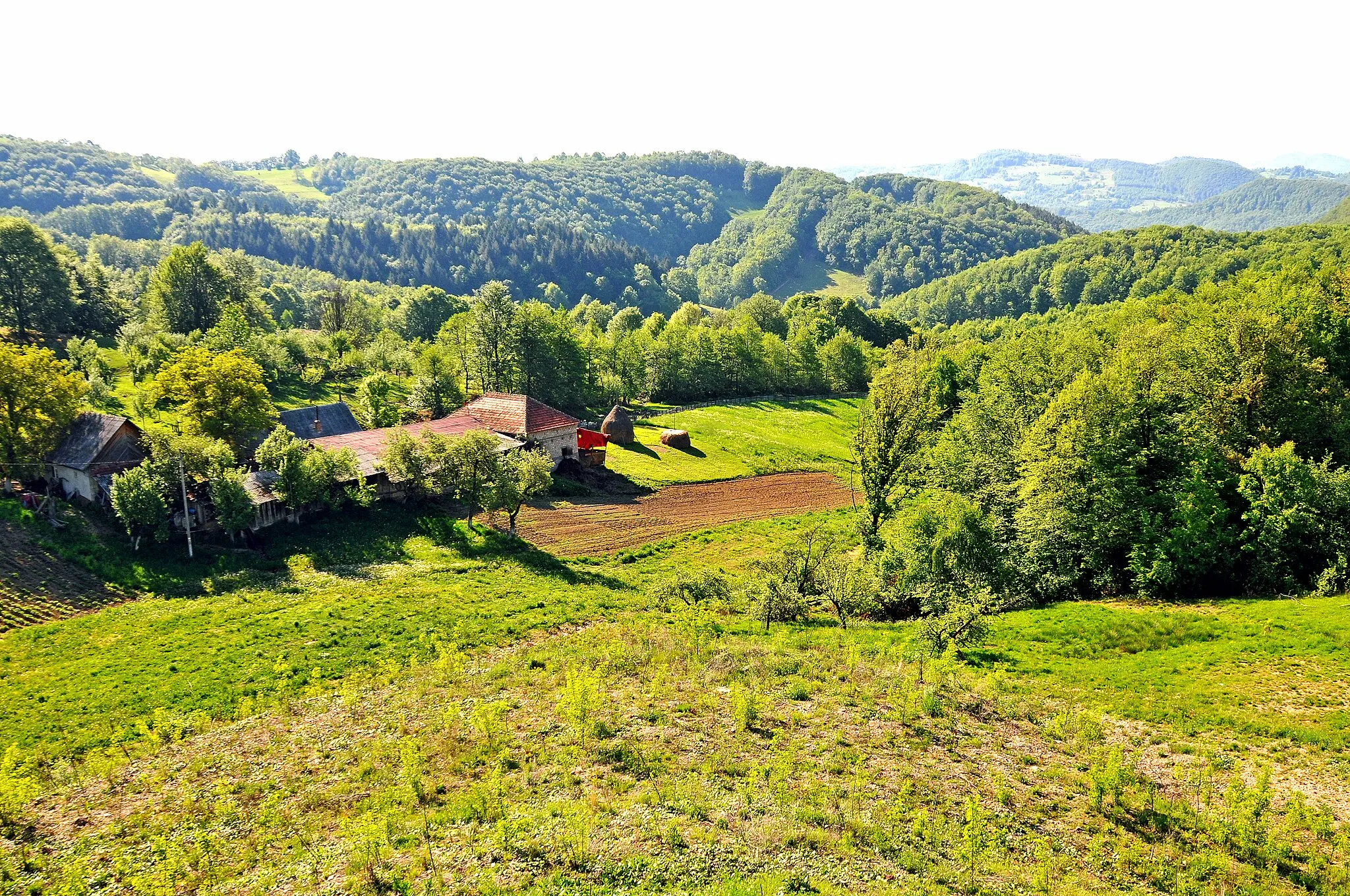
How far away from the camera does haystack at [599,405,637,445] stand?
2970 inches

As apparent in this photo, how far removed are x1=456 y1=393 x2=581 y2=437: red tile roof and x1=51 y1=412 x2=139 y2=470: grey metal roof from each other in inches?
1074

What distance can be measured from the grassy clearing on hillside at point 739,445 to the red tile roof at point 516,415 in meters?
7.54

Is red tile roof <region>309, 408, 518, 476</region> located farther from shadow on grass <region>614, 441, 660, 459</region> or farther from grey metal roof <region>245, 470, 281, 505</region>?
shadow on grass <region>614, 441, 660, 459</region>

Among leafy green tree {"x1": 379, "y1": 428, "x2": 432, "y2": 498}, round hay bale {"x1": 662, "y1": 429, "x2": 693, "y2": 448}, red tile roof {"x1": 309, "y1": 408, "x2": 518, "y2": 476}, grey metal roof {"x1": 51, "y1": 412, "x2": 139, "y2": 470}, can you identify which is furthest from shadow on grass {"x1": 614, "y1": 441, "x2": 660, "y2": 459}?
grey metal roof {"x1": 51, "y1": 412, "x2": 139, "y2": 470}

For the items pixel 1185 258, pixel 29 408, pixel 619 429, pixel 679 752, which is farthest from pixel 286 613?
pixel 1185 258

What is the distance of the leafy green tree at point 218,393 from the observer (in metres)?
51.4

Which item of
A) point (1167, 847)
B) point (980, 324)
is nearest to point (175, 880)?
point (1167, 847)

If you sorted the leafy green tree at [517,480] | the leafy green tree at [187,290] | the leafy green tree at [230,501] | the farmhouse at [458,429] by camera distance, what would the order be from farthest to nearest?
the leafy green tree at [187,290] < the farmhouse at [458,429] < the leafy green tree at [517,480] < the leafy green tree at [230,501]

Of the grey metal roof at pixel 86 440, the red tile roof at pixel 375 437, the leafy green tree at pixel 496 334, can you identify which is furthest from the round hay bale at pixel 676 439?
the grey metal roof at pixel 86 440

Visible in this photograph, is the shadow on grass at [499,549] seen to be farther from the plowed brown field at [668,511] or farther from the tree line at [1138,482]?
the tree line at [1138,482]

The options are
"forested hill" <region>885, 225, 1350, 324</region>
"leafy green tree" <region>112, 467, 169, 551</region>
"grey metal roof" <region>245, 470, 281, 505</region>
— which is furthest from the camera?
"forested hill" <region>885, 225, 1350, 324</region>

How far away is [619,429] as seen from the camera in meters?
75.4

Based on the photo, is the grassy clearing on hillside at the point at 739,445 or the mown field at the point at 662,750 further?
the grassy clearing on hillside at the point at 739,445

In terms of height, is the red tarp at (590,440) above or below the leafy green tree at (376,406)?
→ below
